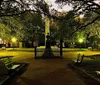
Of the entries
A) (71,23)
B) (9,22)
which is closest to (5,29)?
(9,22)

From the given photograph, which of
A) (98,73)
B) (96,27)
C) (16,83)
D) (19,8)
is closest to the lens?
(16,83)

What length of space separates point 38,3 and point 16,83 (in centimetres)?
624

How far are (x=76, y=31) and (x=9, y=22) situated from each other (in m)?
4.78

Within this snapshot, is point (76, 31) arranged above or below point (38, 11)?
below

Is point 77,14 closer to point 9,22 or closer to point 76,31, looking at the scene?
point 76,31

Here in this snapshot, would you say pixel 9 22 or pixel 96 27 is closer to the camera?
pixel 9 22

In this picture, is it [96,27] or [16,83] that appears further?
[96,27]

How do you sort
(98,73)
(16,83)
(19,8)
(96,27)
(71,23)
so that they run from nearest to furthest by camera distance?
1. (16,83)
2. (98,73)
3. (19,8)
4. (71,23)
5. (96,27)

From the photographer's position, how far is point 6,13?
15211 millimetres

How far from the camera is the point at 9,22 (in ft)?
55.3

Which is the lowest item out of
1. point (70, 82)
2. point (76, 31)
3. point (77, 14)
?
point (70, 82)

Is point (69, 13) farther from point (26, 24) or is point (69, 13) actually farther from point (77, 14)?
point (26, 24)

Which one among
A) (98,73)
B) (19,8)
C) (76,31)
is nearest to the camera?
(98,73)

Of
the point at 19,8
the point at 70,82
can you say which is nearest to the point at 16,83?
the point at 70,82
